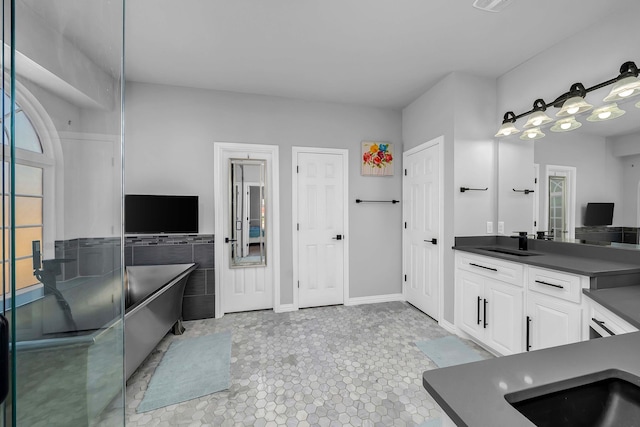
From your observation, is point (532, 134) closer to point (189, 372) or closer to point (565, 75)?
point (565, 75)

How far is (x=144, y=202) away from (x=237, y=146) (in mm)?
1192

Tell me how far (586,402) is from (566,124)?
2400 mm

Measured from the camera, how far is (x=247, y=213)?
3299mm

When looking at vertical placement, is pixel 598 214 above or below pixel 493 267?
above

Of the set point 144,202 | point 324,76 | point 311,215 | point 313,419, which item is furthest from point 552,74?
point 144,202

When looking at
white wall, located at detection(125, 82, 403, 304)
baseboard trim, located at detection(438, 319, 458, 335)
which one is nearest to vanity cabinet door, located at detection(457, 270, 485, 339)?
baseboard trim, located at detection(438, 319, 458, 335)

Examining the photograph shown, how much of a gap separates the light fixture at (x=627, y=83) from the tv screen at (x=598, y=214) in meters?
0.74

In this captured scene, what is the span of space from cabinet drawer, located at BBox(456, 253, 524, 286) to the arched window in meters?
2.66

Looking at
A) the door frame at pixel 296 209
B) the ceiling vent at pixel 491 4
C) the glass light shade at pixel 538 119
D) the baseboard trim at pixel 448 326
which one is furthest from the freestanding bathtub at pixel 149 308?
the glass light shade at pixel 538 119

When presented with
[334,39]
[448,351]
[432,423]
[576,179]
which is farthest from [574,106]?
[432,423]

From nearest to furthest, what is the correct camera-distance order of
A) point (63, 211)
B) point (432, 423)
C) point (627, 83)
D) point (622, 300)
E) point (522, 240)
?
1. point (63, 211)
2. point (622, 300)
3. point (432, 423)
4. point (627, 83)
5. point (522, 240)

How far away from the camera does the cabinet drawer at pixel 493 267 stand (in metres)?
2.03

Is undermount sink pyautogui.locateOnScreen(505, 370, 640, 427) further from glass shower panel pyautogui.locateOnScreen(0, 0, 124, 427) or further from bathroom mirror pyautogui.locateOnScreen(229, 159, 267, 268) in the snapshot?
bathroom mirror pyautogui.locateOnScreen(229, 159, 267, 268)

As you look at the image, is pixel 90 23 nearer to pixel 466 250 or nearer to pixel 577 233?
pixel 466 250
